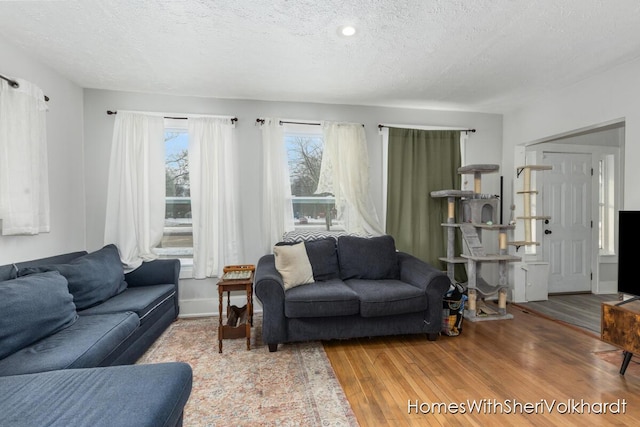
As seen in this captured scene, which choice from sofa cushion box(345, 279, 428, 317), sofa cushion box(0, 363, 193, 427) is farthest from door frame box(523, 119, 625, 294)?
sofa cushion box(0, 363, 193, 427)

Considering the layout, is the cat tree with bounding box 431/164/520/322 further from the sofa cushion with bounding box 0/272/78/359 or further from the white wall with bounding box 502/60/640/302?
the sofa cushion with bounding box 0/272/78/359

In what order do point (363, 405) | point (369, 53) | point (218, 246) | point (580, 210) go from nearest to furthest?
point (363, 405), point (369, 53), point (218, 246), point (580, 210)

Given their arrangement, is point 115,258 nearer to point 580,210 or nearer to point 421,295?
point 421,295

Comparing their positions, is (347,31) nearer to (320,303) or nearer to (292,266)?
(292,266)

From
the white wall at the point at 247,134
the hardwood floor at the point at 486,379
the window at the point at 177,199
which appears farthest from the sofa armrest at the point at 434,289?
the window at the point at 177,199

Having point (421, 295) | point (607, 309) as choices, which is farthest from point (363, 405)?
point (607, 309)

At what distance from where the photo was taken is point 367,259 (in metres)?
3.12

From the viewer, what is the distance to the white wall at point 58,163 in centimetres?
227

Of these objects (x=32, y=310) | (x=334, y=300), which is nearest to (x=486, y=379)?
(x=334, y=300)

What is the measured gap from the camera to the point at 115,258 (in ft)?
9.02

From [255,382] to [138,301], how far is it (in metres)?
1.19

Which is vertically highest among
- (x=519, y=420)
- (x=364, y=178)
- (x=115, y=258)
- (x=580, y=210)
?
(x=364, y=178)

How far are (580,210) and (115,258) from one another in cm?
586

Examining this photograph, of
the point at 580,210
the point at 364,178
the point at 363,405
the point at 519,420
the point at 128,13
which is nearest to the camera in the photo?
the point at 519,420
